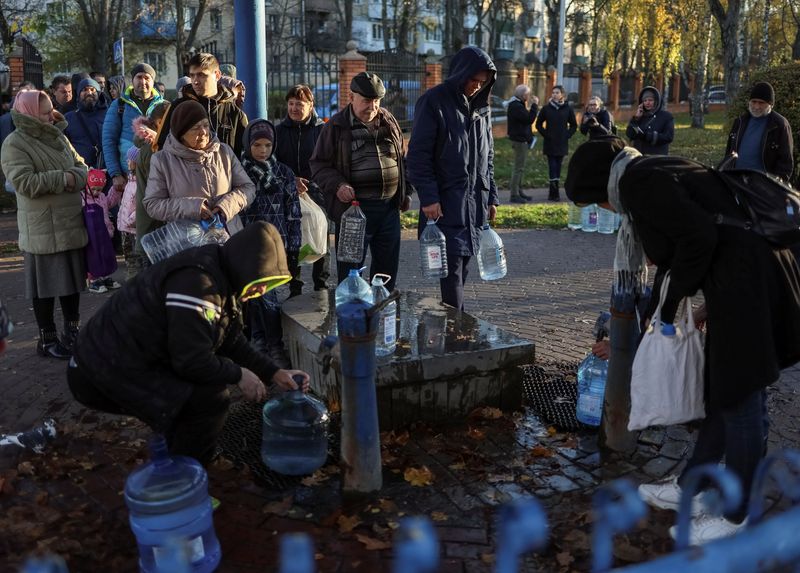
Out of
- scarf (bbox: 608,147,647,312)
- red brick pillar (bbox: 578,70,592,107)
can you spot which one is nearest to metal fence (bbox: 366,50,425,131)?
red brick pillar (bbox: 578,70,592,107)

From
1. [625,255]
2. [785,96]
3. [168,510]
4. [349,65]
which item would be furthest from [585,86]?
[168,510]

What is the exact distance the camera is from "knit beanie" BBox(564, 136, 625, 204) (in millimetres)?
3574

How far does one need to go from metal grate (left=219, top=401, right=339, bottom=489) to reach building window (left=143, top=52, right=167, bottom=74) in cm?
4331

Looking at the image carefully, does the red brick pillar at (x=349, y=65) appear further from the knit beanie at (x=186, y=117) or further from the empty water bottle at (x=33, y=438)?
the empty water bottle at (x=33, y=438)

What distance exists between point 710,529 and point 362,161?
3590 mm

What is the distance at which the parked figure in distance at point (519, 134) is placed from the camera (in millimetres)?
14047

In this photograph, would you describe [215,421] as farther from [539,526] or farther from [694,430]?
[694,430]

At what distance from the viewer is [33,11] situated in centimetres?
2661

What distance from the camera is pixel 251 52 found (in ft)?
22.0

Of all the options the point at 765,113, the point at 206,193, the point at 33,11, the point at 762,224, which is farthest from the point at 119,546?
the point at 33,11

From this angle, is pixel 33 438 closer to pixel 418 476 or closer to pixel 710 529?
pixel 418 476

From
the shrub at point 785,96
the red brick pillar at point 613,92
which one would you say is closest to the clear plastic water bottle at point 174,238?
the shrub at point 785,96

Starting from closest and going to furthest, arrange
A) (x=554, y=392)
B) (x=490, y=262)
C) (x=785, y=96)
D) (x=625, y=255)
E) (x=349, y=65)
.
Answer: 1. (x=625, y=255)
2. (x=554, y=392)
3. (x=490, y=262)
4. (x=785, y=96)
5. (x=349, y=65)

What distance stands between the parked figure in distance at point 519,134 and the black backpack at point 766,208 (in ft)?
35.7
